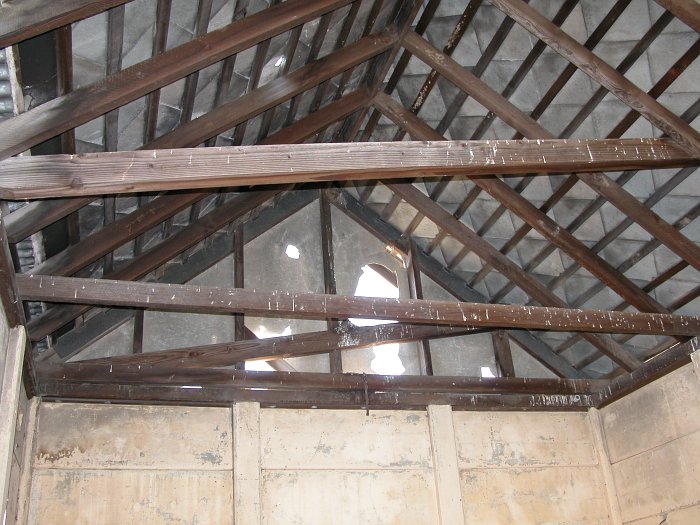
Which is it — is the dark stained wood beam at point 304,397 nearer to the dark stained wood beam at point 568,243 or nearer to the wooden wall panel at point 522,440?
the wooden wall panel at point 522,440

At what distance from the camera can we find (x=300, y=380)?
7664 mm

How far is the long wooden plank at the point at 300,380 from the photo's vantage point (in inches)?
279

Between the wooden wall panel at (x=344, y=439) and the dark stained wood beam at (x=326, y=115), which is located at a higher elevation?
the dark stained wood beam at (x=326, y=115)

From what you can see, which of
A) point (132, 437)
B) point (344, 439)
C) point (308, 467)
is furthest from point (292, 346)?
point (132, 437)

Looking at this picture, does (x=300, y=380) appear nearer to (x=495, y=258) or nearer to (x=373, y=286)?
(x=373, y=286)

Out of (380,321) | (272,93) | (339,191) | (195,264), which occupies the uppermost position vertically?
(339,191)

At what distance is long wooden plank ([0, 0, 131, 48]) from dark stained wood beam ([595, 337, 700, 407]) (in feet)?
18.6

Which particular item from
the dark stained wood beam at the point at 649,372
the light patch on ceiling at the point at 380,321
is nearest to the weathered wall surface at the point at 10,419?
the light patch on ceiling at the point at 380,321

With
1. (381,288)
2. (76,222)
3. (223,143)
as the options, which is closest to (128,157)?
(76,222)

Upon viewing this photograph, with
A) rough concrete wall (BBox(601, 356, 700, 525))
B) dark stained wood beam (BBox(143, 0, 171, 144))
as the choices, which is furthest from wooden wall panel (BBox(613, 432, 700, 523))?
dark stained wood beam (BBox(143, 0, 171, 144))

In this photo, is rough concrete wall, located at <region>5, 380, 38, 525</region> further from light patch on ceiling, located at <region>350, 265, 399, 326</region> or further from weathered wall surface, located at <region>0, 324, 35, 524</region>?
light patch on ceiling, located at <region>350, 265, 399, 326</region>

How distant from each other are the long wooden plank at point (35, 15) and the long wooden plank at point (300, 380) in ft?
12.2

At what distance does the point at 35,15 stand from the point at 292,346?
4357 mm

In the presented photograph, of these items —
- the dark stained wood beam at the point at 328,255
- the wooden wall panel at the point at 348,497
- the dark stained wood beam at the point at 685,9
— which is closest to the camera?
the dark stained wood beam at the point at 685,9
